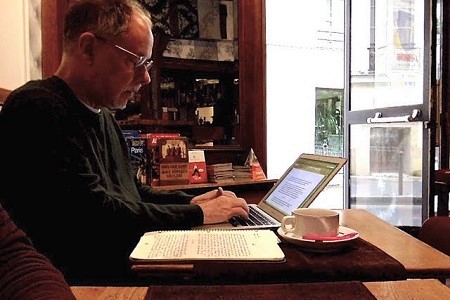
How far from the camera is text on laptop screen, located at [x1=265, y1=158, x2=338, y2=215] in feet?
4.51

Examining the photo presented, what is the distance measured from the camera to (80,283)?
125cm

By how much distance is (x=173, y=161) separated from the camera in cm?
282

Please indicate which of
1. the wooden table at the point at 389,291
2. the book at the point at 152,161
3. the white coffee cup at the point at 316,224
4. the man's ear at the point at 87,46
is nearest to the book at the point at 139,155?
the book at the point at 152,161

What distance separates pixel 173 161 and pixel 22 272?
2144mm

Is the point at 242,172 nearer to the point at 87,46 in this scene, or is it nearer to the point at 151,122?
the point at 151,122

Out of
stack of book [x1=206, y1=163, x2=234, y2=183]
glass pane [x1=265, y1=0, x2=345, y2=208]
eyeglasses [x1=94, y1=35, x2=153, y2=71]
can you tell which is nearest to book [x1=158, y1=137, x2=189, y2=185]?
stack of book [x1=206, y1=163, x2=234, y2=183]

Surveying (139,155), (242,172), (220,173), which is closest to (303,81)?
(242,172)

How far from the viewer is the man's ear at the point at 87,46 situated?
59.6 inches

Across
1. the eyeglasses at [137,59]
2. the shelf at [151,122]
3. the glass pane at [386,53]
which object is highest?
the glass pane at [386,53]

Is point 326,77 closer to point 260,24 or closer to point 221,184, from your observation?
point 260,24

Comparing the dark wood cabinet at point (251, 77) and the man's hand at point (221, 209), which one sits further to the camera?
the dark wood cabinet at point (251, 77)

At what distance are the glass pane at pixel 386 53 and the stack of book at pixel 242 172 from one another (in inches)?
48.8

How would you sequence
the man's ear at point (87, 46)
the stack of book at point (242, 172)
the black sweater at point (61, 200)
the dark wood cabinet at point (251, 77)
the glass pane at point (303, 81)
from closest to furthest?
the black sweater at point (61, 200) < the man's ear at point (87, 46) < the stack of book at point (242, 172) < the dark wood cabinet at point (251, 77) < the glass pane at point (303, 81)

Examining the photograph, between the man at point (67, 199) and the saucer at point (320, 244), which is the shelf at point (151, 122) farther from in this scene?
the saucer at point (320, 244)
